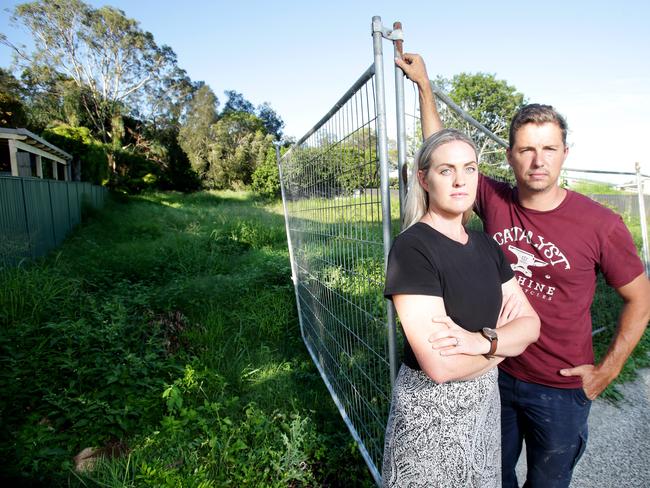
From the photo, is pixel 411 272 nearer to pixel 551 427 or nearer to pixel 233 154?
pixel 551 427

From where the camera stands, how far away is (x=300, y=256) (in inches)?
173

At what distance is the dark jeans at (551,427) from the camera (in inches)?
66.1

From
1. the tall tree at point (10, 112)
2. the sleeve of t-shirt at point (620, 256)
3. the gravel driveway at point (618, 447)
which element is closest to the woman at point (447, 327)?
the sleeve of t-shirt at point (620, 256)

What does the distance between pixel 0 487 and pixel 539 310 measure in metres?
2.98

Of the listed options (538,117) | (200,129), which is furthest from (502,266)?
(200,129)

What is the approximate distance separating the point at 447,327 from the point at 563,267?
0.72 meters

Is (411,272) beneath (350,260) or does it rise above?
above

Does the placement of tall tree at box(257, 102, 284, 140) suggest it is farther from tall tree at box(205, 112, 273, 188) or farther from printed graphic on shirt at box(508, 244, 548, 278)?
printed graphic on shirt at box(508, 244, 548, 278)

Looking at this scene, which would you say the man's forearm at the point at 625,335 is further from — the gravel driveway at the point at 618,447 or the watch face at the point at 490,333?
the gravel driveway at the point at 618,447

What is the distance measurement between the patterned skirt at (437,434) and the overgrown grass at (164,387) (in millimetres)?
1297

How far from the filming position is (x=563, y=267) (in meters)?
1.63

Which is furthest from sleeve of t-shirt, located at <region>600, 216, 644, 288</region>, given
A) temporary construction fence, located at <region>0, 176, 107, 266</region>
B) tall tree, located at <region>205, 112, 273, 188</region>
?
tall tree, located at <region>205, 112, 273, 188</region>

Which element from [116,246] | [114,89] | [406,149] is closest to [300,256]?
[406,149]

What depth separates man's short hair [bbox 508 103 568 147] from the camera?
160 centimetres
